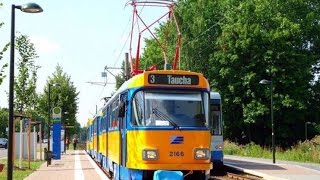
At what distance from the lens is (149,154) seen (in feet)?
43.6

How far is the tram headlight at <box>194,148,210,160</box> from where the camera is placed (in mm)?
13633

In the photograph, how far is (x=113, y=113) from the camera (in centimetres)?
1875

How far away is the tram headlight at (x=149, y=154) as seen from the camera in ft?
43.5

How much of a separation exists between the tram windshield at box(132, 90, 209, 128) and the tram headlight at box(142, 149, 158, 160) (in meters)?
0.64

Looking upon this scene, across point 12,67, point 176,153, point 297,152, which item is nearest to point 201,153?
point 176,153

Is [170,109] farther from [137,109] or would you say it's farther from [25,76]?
[25,76]

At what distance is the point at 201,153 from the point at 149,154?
1.31m

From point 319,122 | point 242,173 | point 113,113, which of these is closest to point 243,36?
point 319,122

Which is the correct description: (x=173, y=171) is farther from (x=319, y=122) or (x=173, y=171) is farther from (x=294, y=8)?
(x=294, y=8)

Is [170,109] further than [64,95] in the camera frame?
No

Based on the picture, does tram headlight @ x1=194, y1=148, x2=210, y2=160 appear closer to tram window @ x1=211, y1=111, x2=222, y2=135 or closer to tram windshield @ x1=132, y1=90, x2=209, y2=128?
tram windshield @ x1=132, y1=90, x2=209, y2=128

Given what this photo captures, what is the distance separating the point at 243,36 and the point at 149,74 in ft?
130

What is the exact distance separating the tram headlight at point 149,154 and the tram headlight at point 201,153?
3.30 ft

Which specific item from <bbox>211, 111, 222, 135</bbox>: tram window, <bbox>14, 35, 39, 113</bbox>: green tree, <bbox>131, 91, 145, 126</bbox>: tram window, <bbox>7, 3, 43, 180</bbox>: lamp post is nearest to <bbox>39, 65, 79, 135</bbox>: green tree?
<bbox>14, 35, 39, 113</bbox>: green tree
